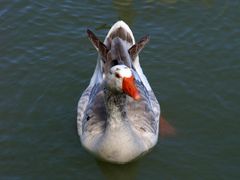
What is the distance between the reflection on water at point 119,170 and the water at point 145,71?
0.02 meters

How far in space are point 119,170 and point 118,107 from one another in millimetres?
1935

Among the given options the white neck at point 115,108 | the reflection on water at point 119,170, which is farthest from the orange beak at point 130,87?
the reflection on water at point 119,170

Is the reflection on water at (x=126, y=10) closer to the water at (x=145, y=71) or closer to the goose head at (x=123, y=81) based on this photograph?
the water at (x=145, y=71)

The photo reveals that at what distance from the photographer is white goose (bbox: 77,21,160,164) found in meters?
11.7

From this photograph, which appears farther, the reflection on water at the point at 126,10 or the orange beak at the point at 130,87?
the reflection on water at the point at 126,10

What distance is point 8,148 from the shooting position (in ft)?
44.7

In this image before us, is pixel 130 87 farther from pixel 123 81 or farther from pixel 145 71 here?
pixel 145 71

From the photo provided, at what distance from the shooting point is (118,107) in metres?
12.1

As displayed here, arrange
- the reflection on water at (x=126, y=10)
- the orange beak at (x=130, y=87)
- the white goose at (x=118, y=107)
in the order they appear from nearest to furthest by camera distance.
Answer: the orange beak at (x=130, y=87) < the white goose at (x=118, y=107) < the reflection on water at (x=126, y=10)

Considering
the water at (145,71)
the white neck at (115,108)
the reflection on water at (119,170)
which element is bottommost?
the reflection on water at (119,170)

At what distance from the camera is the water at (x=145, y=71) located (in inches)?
521

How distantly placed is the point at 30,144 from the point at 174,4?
789cm

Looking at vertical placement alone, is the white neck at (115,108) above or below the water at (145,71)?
above

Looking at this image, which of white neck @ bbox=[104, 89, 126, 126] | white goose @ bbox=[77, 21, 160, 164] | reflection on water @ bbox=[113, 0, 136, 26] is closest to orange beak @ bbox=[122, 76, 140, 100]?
white goose @ bbox=[77, 21, 160, 164]
